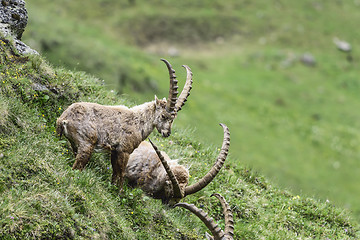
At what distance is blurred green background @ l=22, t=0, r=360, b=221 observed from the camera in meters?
30.1

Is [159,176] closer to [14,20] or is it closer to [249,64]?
[14,20]

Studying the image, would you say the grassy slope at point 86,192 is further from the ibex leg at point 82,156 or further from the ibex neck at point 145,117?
the ibex neck at point 145,117

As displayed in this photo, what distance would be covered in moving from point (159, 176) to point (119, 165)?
5.35 feet

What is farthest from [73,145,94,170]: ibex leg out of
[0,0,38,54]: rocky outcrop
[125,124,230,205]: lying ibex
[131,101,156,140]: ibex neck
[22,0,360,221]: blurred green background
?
[22,0,360,221]: blurred green background

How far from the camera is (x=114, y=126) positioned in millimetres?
8266

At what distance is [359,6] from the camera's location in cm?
5669

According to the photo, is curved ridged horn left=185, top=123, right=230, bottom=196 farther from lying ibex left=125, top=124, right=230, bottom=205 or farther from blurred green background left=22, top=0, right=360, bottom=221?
blurred green background left=22, top=0, right=360, bottom=221

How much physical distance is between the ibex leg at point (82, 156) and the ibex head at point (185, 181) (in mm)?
1888

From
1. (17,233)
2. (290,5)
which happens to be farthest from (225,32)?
(17,233)

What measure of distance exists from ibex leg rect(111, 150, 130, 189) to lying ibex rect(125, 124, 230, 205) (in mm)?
911

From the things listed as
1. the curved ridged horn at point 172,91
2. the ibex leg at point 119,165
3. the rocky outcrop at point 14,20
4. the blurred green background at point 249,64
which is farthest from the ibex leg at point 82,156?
the blurred green background at point 249,64

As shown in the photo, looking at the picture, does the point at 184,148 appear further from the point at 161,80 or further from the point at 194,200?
the point at 161,80

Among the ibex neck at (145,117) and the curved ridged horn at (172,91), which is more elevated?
the curved ridged horn at (172,91)

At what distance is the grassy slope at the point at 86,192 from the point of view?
686cm
